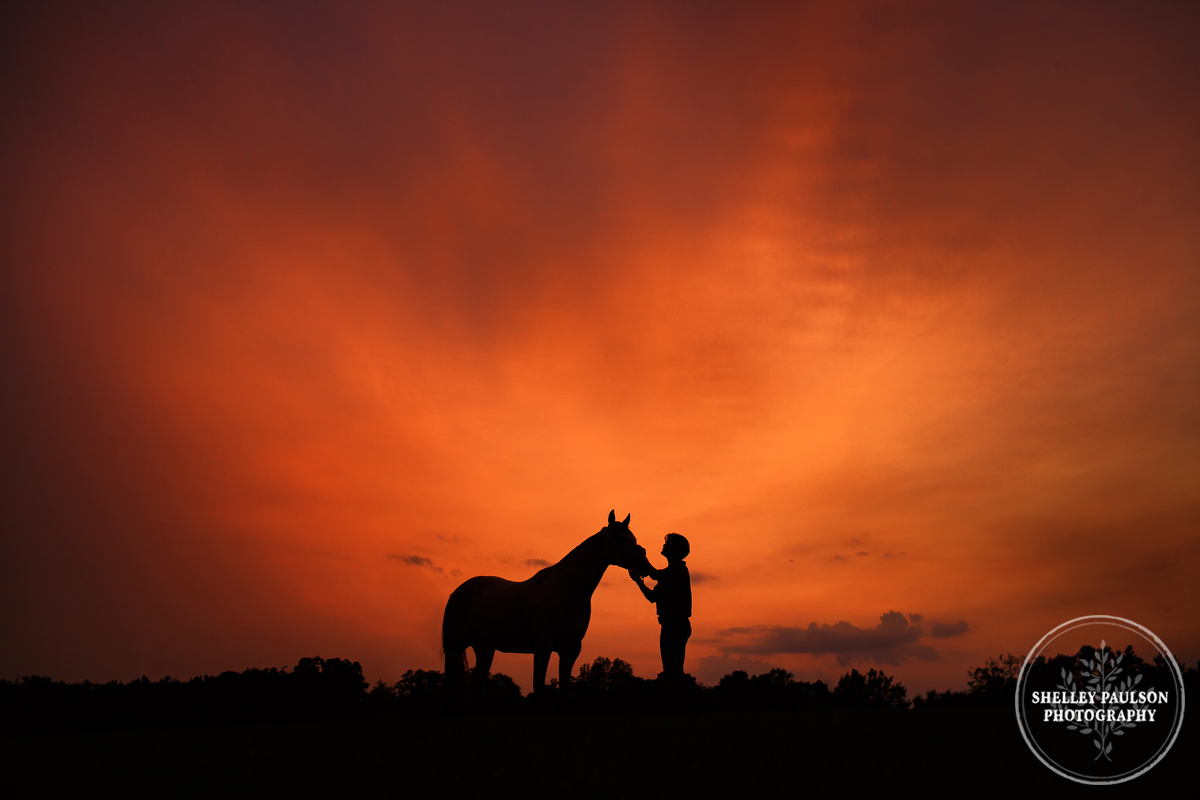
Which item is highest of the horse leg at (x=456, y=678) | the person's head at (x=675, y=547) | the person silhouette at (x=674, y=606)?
the person's head at (x=675, y=547)

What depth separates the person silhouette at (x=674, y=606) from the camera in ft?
38.6

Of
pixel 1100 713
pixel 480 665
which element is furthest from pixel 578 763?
pixel 480 665

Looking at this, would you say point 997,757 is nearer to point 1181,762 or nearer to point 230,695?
point 1181,762

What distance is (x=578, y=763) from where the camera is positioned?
5.77m

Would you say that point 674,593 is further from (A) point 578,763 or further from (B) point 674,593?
(A) point 578,763

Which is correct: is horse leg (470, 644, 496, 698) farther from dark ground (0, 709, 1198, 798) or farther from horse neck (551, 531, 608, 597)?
dark ground (0, 709, 1198, 798)

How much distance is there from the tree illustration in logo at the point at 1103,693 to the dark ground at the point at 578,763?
0.54 m

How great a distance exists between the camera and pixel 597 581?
13.1 meters

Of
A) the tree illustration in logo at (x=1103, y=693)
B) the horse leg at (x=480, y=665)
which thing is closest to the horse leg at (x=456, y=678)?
the horse leg at (x=480, y=665)

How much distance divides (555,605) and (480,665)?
3.44m

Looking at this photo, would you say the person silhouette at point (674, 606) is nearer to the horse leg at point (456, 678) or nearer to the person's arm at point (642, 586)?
the person's arm at point (642, 586)

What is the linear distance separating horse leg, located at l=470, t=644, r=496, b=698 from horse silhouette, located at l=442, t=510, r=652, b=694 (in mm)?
252

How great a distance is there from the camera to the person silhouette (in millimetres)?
11766

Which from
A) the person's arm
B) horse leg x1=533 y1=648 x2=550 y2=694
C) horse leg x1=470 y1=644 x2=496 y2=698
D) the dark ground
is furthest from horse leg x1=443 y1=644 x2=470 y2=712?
the dark ground
